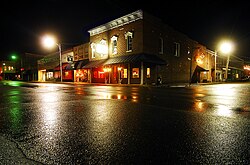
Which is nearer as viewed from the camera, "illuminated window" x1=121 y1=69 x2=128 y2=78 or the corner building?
the corner building

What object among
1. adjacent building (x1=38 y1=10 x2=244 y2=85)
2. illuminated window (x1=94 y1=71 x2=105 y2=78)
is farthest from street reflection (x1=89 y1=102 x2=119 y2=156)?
illuminated window (x1=94 y1=71 x2=105 y2=78)

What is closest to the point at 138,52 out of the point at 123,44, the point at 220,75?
the point at 123,44

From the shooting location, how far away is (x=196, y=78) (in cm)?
3634

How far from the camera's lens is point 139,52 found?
23.3 metres

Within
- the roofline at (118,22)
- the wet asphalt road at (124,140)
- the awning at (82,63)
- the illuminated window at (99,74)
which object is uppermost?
the roofline at (118,22)

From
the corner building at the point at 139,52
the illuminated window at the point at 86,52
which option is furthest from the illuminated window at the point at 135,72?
the illuminated window at the point at 86,52

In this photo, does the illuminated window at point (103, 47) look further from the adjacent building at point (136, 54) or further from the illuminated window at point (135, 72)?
the illuminated window at point (135, 72)

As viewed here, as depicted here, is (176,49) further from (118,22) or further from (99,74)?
(99,74)

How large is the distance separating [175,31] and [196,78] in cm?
1355

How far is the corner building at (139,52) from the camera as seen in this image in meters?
23.2

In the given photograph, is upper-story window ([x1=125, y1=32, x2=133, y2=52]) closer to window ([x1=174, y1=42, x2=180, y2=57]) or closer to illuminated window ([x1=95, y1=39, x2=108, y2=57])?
illuminated window ([x1=95, y1=39, x2=108, y2=57])

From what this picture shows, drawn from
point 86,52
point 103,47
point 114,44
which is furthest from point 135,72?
point 86,52

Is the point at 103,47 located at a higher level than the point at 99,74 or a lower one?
higher

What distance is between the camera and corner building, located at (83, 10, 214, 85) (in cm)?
2316
